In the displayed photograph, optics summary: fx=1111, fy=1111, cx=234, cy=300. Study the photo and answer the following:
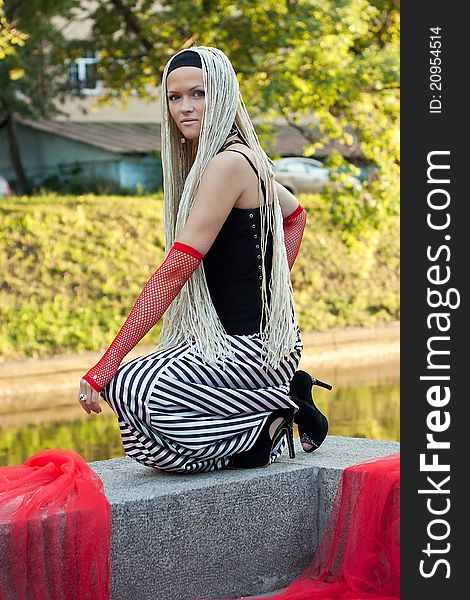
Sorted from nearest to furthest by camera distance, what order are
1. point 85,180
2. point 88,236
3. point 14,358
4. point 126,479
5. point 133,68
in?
point 126,479 → point 14,358 → point 88,236 → point 133,68 → point 85,180

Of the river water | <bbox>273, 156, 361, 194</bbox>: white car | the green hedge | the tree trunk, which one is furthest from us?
the tree trunk

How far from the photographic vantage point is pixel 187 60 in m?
3.78

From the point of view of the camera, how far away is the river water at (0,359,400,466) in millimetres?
7523

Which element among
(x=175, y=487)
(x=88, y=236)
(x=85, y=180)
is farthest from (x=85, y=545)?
(x=85, y=180)

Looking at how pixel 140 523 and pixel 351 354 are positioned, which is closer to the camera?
pixel 140 523

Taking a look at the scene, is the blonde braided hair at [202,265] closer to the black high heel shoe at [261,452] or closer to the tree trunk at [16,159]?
the black high heel shoe at [261,452]

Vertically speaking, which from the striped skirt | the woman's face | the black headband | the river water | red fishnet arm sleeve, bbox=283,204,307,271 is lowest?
the river water

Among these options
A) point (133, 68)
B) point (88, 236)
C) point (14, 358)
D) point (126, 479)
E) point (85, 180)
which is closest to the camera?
point (126, 479)

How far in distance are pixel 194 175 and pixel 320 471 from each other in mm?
1089

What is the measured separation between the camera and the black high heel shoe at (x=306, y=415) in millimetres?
3973

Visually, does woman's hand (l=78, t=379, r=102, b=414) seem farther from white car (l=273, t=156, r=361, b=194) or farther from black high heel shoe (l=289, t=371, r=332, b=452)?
white car (l=273, t=156, r=361, b=194)

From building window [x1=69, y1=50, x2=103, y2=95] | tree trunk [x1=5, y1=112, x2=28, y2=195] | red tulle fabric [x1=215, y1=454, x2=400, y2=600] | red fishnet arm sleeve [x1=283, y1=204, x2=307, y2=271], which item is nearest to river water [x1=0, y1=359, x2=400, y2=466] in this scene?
red fishnet arm sleeve [x1=283, y1=204, x2=307, y2=271]

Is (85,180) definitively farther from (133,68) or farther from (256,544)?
(256,544)

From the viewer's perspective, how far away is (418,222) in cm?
298
